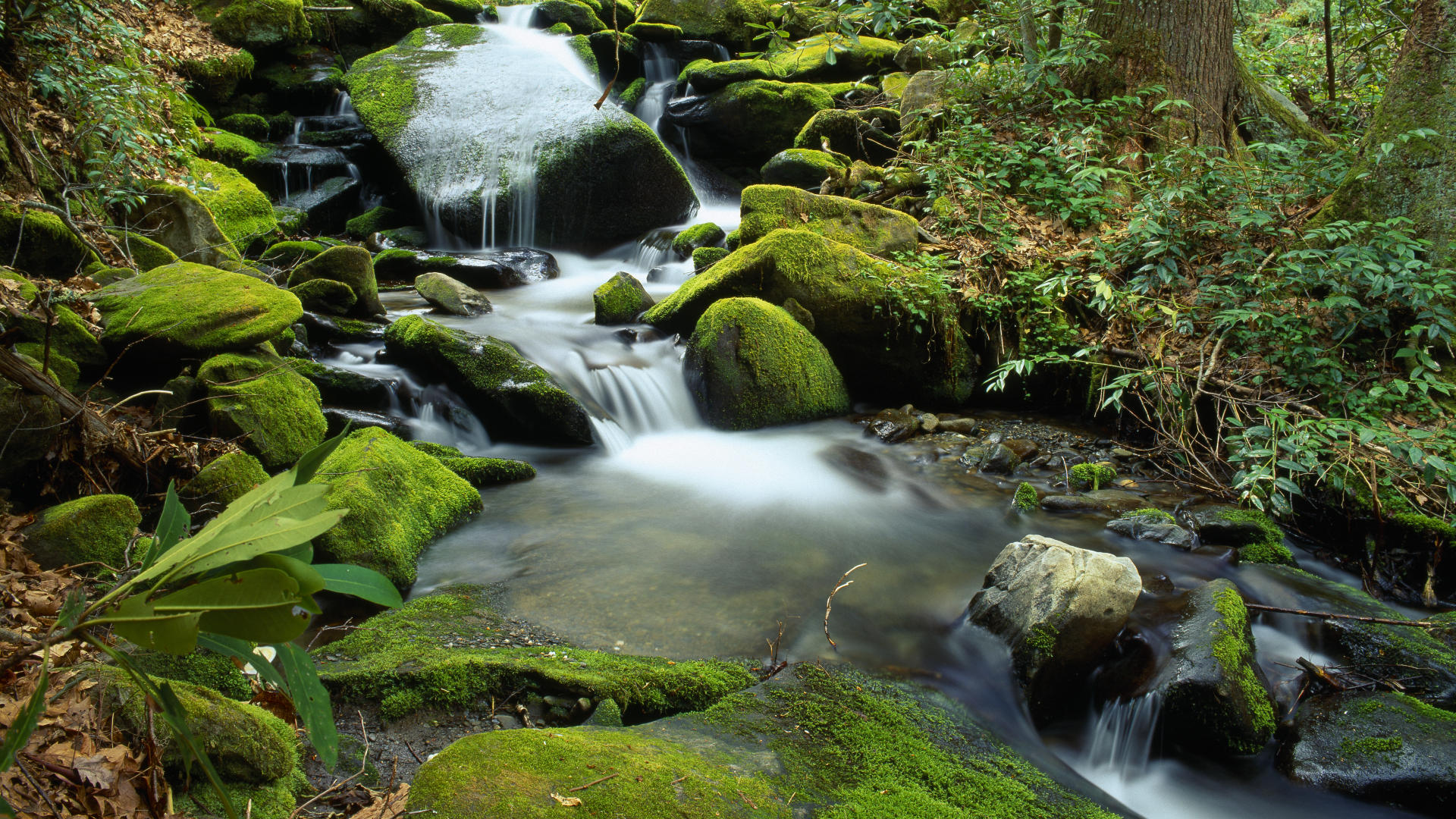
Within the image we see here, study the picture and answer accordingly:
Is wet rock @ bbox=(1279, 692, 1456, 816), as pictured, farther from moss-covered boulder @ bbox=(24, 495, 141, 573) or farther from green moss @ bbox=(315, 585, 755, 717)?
moss-covered boulder @ bbox=(24, 495, 141, 573)

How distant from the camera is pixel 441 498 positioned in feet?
16.2

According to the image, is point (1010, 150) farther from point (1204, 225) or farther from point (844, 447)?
point (844, 447)

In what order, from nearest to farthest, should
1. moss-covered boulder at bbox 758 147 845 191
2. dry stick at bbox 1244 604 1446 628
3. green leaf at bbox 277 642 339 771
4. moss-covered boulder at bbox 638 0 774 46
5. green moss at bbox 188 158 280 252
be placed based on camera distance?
green leaf at bbox 277 642 339 771 → dry stick at bbox 1244 604 1446 628 → green moss at bbox 188 158 280 252 → moss-covered boulder at bbox 758 147 845 191 → moss-covered boulder at bbox 638 0 774 46

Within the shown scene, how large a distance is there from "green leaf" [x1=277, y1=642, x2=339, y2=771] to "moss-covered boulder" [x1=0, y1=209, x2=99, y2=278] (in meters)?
5.95

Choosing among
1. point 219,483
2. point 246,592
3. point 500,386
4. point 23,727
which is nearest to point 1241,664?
point 246,592

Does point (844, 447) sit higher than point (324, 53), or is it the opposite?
point (324, 53)

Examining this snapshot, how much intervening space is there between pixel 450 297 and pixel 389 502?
502 cm

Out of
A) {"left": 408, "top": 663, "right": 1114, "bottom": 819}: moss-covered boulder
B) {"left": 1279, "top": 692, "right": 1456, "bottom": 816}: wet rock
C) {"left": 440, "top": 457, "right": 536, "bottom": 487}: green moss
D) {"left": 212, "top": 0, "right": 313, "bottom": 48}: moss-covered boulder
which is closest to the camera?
{"left": 408, "top": 663, "right": 1114, "bottom": 819}: moss-covered boulder

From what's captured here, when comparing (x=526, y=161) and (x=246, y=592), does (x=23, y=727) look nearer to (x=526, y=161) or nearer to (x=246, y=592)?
(x=246, y=592)

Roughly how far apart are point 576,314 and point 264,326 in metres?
4.40

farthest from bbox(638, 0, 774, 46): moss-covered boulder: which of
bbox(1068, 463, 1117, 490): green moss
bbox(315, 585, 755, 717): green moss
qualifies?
bbox(315, 585, 755, 717): green moss

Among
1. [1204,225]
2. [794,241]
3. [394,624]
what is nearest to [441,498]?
[394,624]

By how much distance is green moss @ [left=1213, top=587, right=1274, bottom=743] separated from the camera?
3.31 m

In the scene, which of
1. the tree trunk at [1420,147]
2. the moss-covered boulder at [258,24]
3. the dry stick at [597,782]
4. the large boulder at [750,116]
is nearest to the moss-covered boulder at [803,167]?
the large boulder at [750,116]
